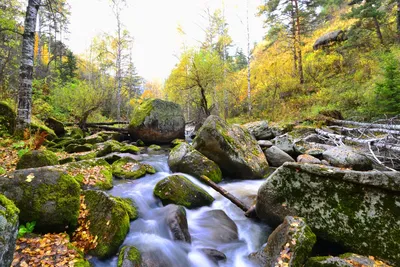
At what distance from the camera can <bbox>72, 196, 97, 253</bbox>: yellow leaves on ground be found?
3133 mm

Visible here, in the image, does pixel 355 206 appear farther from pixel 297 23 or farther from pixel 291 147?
pixel 297 23

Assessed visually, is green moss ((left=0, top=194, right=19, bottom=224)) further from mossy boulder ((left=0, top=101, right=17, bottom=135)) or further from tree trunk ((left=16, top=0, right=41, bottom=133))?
mossy boulder ((left=0, top=101, right=17, bottom=135))

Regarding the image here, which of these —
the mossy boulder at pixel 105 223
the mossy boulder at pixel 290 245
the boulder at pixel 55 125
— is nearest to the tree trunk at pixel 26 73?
the boulder at pixel 55 125

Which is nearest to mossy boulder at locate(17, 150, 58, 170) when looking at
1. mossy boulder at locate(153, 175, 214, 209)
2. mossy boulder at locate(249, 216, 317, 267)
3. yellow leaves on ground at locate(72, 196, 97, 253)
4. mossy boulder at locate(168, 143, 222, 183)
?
yellow leaves on ground at locate(72, 196, 97, 253)

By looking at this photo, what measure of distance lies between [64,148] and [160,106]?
5.61m

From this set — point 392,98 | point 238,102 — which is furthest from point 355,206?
point 238,102

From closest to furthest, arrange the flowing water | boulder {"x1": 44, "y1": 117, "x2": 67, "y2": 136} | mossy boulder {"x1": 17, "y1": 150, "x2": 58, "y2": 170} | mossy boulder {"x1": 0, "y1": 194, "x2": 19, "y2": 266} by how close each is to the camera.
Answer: mossy boulder {"x1": 0, "y1": 194, "x2": 19, "y2": 266}
the flowing water
mossy boulder {"x1": 17, "y1": 150, "x2": 58, "y2": 170}
boulder {"x1": 44, "y1": 117, "x2": 67, "y2": 136}

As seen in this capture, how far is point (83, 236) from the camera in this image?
3.24 m

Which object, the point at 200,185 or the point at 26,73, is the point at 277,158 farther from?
the point at 26,73

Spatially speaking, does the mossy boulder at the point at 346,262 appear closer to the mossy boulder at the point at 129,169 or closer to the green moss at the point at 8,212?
the green moss at the point at 8,212

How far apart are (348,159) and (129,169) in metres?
6.56

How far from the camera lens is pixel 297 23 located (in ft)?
59.0

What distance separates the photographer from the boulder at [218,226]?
424cm

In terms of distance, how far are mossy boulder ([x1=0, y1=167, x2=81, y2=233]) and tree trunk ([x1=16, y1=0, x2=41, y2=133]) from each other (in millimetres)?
4675
